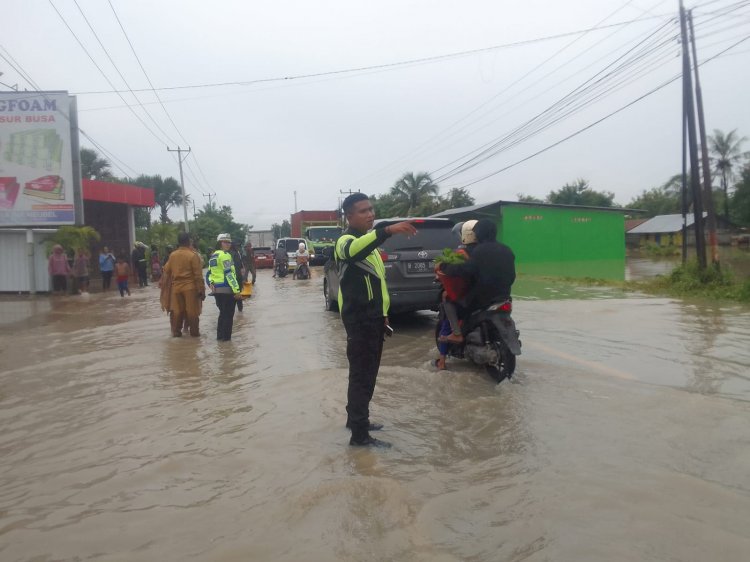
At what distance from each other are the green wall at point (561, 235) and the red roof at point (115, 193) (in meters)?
18.4

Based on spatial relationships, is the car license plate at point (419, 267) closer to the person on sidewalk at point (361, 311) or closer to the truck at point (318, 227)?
the person on sidewalk at point (361, 311)

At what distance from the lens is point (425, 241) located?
976 cm

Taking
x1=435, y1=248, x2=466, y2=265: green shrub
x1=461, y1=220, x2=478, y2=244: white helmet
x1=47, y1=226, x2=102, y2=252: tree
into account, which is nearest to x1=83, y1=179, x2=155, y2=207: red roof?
x1=47, y1=226, x2=102, y2=252: tree

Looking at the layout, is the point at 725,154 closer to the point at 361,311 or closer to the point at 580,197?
the point at 580,197

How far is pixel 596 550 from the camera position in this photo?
3.00 metres

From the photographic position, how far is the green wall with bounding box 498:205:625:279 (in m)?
32.8

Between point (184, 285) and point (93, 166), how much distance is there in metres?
47.8

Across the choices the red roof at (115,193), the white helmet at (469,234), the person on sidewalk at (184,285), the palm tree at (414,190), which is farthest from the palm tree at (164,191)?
the white helmet at (469,234)

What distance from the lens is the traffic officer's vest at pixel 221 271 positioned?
9469mm

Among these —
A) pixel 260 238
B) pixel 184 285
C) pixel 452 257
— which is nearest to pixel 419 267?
pixel 452 257

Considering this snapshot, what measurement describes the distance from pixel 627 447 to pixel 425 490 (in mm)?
1594

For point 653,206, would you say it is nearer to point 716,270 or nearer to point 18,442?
point 716,270

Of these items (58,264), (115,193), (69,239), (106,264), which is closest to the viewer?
(58,264)

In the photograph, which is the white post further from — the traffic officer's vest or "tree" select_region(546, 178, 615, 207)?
"tree" select_region(546, 178, 615, 207)
